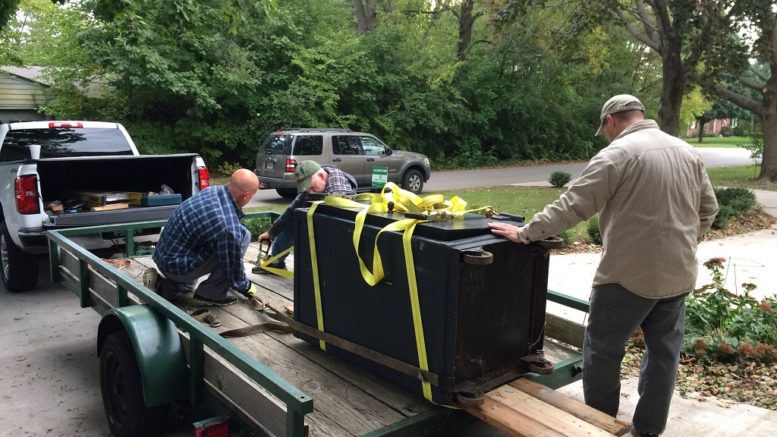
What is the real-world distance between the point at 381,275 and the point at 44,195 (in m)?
5.74

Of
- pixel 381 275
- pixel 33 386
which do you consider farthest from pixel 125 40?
pixel 381 275

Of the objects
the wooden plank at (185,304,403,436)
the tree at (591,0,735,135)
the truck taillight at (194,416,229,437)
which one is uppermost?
the tree at (591,0,735,135)

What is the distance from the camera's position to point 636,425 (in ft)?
11.3

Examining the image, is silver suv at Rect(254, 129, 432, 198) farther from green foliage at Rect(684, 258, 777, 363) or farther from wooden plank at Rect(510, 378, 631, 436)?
wooden plank at Rect(510, 378, 631, 436)

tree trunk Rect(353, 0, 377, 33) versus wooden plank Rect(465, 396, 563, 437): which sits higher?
tree trunk Rect(353, 0, 377, 33)

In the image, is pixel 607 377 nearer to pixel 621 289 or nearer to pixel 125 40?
pixel 621 289

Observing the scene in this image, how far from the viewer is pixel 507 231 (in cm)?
299

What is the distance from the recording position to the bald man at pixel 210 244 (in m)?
4.17

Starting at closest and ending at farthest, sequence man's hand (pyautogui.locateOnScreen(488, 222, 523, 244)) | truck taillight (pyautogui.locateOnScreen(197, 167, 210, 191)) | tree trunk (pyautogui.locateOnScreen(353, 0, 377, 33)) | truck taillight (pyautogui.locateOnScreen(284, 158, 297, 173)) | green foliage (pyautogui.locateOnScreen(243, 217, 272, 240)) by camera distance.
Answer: man's hand (pyautogui.locateOnScreen(488, 222, 523, 244)) < truck taillight (pyautogui.locateOnScreen(197, 167, 210, 191)) < green foliage (pyautogui.locateOnScreen(243, 217, 272, 240)) < truck taillight (pyautogui.locateOnScreen(284, 158, 297, 173)) < tree trunk (pyautogui.locateOnScreen(353, 0, 377, 33))

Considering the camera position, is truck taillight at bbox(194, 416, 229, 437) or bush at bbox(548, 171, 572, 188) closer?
truck taillight at bbox(194, 416, 229, 437)

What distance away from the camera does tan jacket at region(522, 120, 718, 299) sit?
311 centimetres

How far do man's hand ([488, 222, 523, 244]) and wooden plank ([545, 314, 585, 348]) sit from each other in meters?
1.09

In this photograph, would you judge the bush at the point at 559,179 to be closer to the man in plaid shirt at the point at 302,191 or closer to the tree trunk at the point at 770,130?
the tree trunk at the point at 770,130

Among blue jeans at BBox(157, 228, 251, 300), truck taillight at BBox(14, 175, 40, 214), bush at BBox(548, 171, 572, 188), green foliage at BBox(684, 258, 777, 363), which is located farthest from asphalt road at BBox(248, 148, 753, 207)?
green foliage at BBox(684, 258, 777, 363)
